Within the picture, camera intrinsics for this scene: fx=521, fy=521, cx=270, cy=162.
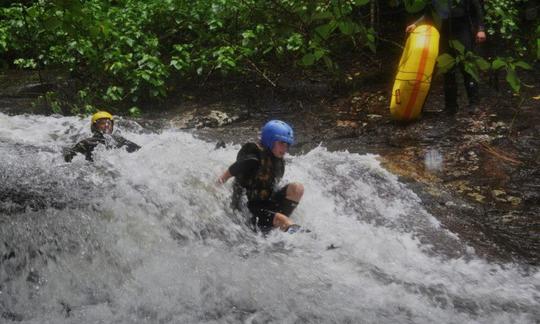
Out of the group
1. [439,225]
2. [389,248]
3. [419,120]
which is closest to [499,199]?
[439,225]

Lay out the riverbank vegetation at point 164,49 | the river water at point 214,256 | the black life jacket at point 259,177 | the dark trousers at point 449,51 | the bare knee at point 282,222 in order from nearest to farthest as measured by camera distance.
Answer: the river water at point 214,256 → the bare knee at point 282,222 → the black life jacket at point 259,177 → the dark trousers at point 449,51 → the riverbank vegetation at point 164,49

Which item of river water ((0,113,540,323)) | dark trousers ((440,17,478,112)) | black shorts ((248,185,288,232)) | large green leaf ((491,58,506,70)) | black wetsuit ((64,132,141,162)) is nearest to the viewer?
large green leaf ((491,58,506,70))

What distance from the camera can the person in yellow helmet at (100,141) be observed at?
584cm

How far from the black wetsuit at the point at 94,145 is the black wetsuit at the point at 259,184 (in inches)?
77.3

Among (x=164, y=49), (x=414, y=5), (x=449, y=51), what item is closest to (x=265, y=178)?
(x=414, y=5)

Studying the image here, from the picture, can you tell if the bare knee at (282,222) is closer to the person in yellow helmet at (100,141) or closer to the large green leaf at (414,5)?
the person in yellow helmet at (100,141)

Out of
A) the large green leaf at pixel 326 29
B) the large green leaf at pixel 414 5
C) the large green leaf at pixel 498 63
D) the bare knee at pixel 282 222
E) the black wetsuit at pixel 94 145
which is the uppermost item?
the large green leaf at pixel 414 5

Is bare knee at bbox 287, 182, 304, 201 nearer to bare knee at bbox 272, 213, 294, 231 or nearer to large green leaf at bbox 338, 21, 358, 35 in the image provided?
bare knee at bbox 272, 213, 294, 231

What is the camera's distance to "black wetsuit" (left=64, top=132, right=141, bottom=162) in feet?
19.0

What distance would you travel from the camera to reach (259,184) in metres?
4.73

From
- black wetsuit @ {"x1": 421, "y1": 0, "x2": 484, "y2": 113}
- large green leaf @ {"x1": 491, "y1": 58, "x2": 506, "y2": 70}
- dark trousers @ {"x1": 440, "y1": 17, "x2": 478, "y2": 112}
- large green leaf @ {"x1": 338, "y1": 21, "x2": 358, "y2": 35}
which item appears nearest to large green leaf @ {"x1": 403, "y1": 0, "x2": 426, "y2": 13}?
large green leaf @ {"x1": 338, "y1": 21, "x2": 358, "y2": 35}

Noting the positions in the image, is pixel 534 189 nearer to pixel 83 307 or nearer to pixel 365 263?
pixel 365 263

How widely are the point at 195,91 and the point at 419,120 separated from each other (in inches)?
158

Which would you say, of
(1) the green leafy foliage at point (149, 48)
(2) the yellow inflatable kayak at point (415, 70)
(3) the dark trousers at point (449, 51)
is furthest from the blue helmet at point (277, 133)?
(1) the green leafy foliage at point (149, 48)
